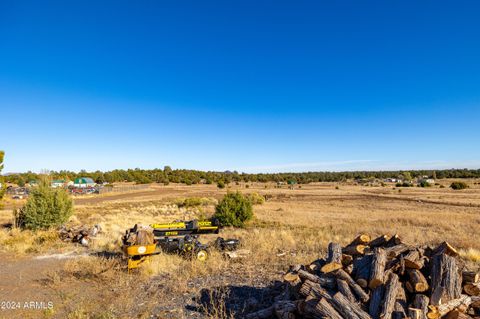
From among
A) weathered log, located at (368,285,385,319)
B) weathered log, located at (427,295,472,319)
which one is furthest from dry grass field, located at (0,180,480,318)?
weathered log, located at (427,295,472,319)

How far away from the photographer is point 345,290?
583 centimetres


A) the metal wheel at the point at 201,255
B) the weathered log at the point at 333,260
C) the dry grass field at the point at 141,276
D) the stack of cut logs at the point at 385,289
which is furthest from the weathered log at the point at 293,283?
the metal wheel at the point at 201,255

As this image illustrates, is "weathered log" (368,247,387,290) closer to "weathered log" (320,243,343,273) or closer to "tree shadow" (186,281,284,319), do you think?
"weathered log" (320,243,343,273)

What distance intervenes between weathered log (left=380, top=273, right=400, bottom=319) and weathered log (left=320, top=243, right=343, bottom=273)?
111 cm

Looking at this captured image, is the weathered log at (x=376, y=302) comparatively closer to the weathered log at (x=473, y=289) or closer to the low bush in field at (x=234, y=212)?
the weathered log at (x=473, y=289)

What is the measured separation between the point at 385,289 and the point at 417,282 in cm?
70

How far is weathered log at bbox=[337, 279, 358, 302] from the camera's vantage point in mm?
5691

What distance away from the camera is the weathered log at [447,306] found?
207 inches

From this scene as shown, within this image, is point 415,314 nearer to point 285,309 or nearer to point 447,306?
point 447,306

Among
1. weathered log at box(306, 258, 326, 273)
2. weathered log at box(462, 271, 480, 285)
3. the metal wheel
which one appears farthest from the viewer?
the metal wheel

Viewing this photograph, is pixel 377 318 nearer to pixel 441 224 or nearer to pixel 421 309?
pixel 421 309

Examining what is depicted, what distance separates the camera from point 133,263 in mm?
9148

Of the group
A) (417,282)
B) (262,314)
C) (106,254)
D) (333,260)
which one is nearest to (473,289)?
(417,282)

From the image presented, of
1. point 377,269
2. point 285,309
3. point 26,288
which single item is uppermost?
point 377,269
